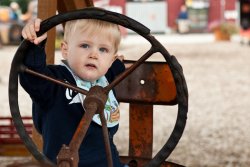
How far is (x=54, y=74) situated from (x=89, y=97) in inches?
13.3

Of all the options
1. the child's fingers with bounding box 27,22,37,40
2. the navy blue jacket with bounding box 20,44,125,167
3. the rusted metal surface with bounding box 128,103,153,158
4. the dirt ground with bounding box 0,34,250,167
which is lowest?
the dirt ground with bounding box 0,34,250,167

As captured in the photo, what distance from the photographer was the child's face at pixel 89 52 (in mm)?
1455

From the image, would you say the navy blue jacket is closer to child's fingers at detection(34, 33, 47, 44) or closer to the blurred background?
child's fingers at detection(34, 33, 47, 44)

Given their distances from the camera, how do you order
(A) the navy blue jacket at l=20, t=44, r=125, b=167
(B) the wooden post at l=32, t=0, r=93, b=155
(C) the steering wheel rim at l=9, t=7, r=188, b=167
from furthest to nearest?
(B) the wooden post at l=32, t=0, r=93, b=155 → (A) the navy blue jacket at l=20, t=44, r=125, b=167 → (C) the steering wheel rim at l=9, t=7, r=188, b=167

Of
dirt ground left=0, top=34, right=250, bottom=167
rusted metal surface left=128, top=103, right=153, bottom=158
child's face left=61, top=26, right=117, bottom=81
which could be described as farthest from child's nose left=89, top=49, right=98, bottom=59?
dirt ground left=0, top=34, right=250, bottom=167

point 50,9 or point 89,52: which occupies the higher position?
point 50,9

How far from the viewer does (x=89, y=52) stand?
1448 mm

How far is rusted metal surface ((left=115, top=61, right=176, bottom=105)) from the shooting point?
2.03m

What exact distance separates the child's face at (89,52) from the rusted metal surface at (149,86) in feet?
1.74

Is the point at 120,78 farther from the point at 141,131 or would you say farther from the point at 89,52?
the point at 141,131

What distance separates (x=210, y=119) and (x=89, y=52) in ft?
11.6

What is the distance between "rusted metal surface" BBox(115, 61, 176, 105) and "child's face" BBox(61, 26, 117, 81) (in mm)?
530

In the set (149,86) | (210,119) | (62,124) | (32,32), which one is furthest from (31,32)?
(210,119)

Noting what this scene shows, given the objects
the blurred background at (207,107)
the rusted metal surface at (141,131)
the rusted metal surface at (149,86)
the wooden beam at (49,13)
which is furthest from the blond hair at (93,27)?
the blurred background at (207,107)
